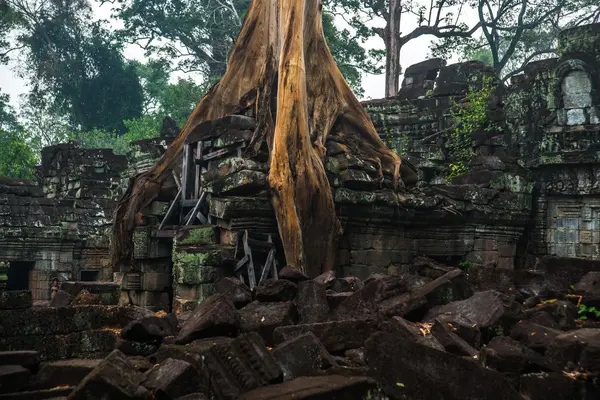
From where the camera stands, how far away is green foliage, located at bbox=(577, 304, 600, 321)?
16.6 feet

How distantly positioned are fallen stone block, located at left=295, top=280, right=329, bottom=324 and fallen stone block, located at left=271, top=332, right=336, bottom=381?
0.97 metres

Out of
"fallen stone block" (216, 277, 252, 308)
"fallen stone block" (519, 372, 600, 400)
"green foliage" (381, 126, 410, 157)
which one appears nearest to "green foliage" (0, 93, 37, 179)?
"green foliage" (381, 126, 410, 157)

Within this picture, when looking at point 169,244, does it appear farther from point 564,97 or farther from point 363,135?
point 564,97

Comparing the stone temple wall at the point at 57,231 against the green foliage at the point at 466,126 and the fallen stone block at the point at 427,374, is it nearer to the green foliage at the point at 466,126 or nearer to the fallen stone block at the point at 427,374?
the green foliage at the point at 466,126

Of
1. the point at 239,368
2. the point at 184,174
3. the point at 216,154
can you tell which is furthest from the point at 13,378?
the point at 184,174

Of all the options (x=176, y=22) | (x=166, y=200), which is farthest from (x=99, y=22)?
(x=166, y=200)

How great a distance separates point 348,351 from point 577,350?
1351mm

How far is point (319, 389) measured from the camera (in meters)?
3.16

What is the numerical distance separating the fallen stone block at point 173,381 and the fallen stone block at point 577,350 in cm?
208

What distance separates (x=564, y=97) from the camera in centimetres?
1076

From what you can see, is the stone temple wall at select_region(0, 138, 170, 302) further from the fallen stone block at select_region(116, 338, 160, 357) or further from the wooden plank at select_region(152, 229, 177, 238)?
the fallen stone block at select_region(116, 338, 160, 357)

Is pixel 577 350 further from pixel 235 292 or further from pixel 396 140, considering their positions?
pixel 396 140

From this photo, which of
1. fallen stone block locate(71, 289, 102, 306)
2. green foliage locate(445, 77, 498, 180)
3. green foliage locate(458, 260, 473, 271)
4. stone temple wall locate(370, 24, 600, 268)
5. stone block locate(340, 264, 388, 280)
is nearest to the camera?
fallen stone block locate(71, 289, 102, 306)

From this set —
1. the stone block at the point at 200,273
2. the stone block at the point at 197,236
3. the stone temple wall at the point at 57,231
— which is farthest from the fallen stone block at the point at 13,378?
the stone temple wall at the point at 57,231
